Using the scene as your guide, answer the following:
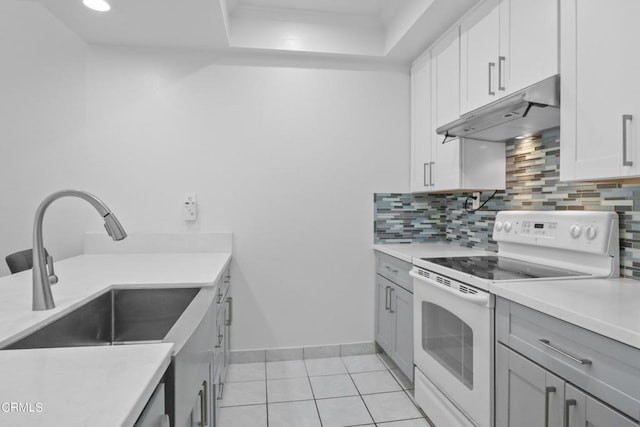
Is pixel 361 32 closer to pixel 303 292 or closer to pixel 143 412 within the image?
pixel 303 292

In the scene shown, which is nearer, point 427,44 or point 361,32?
point 427,44

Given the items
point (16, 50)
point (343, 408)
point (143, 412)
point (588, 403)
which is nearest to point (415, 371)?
point (343, 408)

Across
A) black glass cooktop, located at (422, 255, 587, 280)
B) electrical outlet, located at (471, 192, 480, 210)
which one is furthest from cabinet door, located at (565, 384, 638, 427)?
electrical outlet, located at (471, 192, 480, 210)

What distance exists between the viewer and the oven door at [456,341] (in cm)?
139

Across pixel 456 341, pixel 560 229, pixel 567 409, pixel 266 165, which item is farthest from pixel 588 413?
pixel 266 165

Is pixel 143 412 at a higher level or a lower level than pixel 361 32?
lower

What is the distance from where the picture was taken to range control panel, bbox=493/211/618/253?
1444mm

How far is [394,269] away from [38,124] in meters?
2.63

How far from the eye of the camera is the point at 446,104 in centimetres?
223

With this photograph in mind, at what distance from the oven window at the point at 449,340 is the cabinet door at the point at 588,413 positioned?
0.51 meters

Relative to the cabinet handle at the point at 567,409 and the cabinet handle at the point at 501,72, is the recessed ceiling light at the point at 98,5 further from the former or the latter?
the cabinet handle at the point at 567,409

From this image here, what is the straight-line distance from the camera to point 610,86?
1.18m

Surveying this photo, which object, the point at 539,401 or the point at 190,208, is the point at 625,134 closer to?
the point at 539,401

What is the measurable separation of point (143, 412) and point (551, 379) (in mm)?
1142
